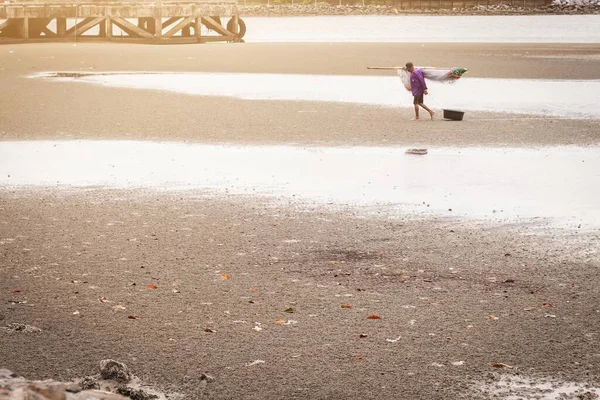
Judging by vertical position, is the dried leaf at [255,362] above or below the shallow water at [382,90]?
above

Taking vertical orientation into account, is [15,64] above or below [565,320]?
below

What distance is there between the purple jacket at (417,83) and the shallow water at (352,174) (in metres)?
4.79

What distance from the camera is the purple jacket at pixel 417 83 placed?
→ 21641 mm

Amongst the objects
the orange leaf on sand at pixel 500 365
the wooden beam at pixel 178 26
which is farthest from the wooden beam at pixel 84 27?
the orange leaf on sand at pixel 500 365

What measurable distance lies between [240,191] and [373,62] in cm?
3026

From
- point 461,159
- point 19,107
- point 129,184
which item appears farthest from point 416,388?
point 19,107

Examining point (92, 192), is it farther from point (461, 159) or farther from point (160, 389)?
point (160, 389)

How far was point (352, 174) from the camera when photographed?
14664 millimetres

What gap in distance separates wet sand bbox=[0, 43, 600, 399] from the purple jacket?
9456mm

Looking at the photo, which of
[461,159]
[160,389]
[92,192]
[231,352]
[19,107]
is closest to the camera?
[160,389]

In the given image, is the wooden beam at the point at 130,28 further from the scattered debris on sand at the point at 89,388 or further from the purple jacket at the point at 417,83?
the scattered debris on sand at the point at 89,388

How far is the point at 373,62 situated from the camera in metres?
42.8

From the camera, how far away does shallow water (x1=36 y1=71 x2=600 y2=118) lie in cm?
2447

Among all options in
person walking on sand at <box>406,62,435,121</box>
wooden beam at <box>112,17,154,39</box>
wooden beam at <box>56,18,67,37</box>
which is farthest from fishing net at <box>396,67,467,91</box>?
wooden beam at <box>56,18,67,37</box>
